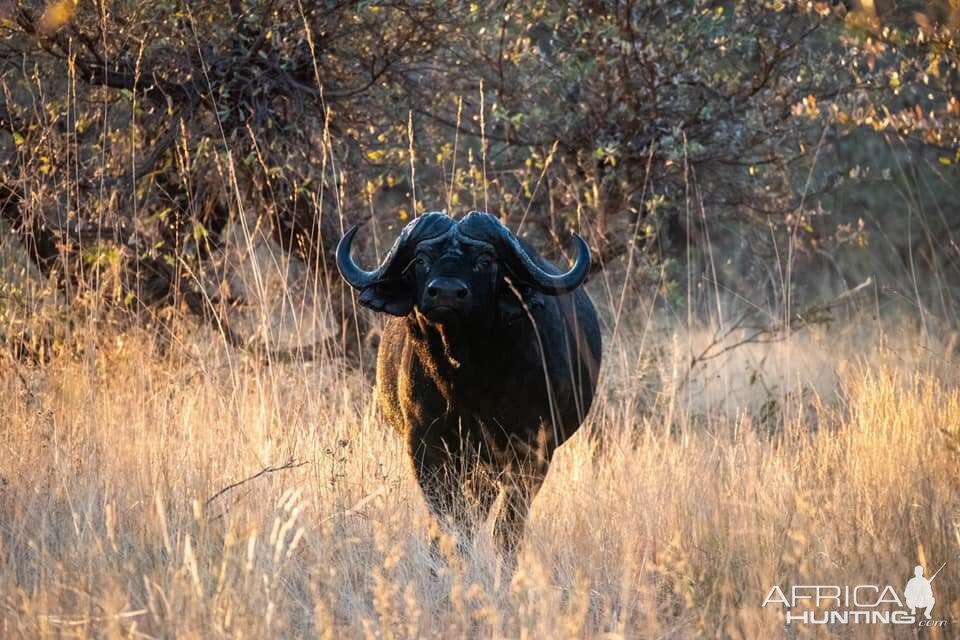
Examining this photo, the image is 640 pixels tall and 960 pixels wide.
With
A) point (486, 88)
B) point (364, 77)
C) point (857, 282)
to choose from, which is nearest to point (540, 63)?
point (486, 88)

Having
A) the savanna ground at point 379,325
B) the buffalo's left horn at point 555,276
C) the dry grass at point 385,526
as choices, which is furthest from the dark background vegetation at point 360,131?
the buffalo's left horn at point 555,276

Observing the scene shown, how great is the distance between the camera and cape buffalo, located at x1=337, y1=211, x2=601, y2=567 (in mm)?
4777

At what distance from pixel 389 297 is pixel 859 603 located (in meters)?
1.99

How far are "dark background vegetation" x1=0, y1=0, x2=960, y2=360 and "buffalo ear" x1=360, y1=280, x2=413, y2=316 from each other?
1.63 m

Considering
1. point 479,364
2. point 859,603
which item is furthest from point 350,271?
point 859,603

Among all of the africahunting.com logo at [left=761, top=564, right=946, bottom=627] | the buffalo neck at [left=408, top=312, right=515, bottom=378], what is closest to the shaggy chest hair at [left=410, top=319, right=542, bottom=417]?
the buffalo neck at [left=408, top=312, right=515, bottom=378]

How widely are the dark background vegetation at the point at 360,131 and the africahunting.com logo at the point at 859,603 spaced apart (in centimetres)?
268

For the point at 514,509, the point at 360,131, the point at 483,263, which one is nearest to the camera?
the point at 483,263

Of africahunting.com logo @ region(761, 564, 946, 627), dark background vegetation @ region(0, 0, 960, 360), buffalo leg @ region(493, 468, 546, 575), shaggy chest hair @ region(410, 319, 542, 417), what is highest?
dark background vegetation @ region(0, 0, 960, 360)

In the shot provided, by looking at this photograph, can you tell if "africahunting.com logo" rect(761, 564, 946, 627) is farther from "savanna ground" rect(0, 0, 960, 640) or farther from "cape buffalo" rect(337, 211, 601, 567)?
"cape buffalo" rect(337, 211, 601, 567)

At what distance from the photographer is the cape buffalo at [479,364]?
4777mm

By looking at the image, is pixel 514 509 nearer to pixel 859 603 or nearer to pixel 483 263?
pixel 483 263

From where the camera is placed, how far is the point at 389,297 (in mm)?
4836

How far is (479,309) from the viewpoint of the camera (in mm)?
4688
